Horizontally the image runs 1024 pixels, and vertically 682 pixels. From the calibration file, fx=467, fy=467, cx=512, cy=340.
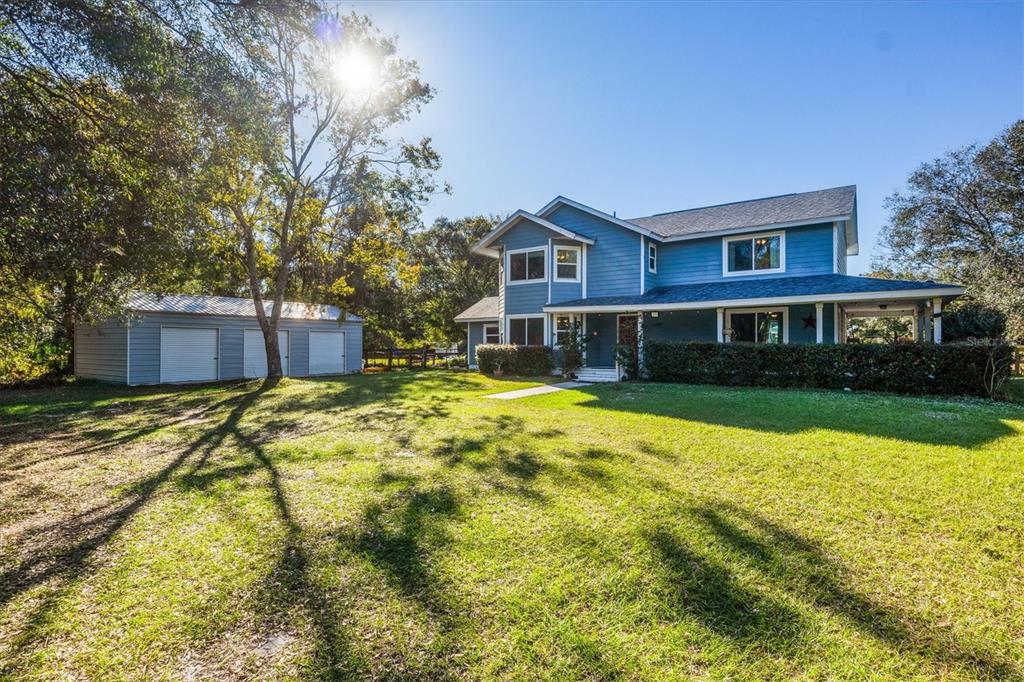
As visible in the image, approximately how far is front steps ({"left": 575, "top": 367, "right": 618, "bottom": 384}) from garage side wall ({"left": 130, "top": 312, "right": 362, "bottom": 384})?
37.5ft

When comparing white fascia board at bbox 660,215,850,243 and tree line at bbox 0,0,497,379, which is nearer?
tree line at bbox 0,0,497,379

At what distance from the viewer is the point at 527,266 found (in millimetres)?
18750

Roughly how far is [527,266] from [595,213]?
336 cm

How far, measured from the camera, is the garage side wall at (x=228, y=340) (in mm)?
15703

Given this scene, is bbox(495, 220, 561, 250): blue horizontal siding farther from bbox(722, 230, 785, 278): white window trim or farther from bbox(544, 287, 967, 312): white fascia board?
bbox(722, 230, 785, 278): white window trim

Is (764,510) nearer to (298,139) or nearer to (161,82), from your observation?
(161,82)

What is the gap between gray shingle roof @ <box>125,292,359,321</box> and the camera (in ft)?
52.4

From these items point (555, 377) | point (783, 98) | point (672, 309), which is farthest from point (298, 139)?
point (783, 98)

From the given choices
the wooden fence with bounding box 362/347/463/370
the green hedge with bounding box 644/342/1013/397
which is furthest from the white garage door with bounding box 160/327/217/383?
the green hedge with bounding box 644/342/1013/397

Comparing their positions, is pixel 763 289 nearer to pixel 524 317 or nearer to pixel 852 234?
pixel 852 234

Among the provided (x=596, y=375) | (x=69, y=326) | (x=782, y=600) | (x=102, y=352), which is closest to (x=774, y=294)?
(x=596, y=375)

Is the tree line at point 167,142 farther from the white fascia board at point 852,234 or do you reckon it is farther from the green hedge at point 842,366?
the white fascia board at point 852,234

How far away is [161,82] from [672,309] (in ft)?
46.1

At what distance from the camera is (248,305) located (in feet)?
62.5
